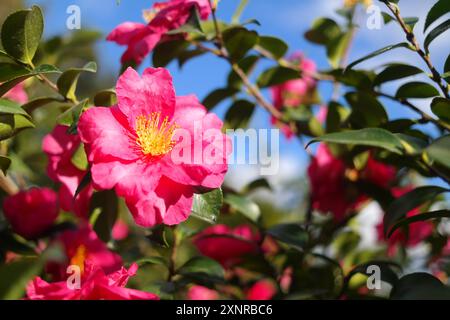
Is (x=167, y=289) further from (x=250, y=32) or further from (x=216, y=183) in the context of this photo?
(x=250, y=32)

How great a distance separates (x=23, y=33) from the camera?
34.2 inches

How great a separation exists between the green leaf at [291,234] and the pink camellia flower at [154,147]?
297 millimetres

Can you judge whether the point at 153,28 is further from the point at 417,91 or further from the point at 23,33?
the point at 417,91

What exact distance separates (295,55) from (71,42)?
2.23ft

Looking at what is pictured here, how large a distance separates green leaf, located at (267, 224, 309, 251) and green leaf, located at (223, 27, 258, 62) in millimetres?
353

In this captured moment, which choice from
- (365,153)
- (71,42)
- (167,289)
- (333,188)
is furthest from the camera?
(71,42)

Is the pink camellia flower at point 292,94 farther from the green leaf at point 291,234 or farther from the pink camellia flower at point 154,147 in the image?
the pink camellia flower at point 154,147

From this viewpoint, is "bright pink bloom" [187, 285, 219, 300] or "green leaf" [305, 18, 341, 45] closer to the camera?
"bright pink bloom" [187, 285, 219, 300]

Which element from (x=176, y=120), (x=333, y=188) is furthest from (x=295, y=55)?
(x=176, y=120)

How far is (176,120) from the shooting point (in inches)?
35.1

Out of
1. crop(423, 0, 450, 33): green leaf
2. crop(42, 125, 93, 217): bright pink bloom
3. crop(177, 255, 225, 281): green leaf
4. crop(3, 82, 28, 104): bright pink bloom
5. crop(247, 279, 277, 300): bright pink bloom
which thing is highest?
crop(423, 0, 450, 33): green leaf

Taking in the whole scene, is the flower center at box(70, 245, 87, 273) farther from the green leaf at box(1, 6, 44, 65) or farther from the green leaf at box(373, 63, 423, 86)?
the green leaf at box(373, 63, 423, 86)

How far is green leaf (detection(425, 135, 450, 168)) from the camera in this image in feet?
2.01

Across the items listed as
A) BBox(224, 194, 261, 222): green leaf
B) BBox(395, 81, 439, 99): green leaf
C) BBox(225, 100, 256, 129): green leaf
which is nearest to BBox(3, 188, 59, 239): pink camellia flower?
BBox(224, 194, 261, 222): green leaf
